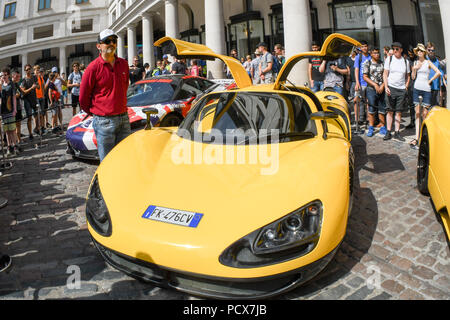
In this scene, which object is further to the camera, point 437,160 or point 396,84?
point 396,84

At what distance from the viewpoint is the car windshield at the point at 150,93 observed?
623cm

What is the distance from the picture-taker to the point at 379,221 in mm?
3336

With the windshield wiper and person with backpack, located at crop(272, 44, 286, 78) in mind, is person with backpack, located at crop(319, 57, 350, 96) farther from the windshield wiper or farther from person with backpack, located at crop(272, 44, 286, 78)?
the windshield wiper

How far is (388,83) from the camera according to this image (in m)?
6.32

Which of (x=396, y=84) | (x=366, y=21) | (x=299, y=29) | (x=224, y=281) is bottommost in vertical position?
(x=224, y=281)

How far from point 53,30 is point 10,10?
859 cm

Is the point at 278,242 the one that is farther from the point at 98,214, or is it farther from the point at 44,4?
the point at 44,4

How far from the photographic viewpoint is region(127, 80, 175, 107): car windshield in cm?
623

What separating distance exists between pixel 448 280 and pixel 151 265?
A: 2.13 meters

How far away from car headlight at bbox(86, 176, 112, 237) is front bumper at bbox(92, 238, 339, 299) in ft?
0.78

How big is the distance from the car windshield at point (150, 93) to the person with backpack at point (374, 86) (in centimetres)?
395

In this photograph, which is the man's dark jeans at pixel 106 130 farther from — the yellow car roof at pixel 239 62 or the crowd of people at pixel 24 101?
the crowd of people at pixel 24 101

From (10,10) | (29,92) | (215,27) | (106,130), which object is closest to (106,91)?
(106,130)
